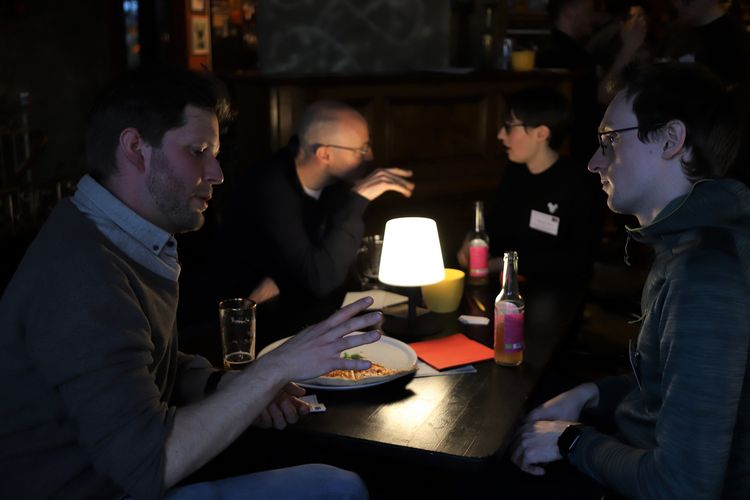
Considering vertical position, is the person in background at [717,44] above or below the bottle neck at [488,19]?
below

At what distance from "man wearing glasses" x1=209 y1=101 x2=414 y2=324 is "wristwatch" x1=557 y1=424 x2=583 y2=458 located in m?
1.11

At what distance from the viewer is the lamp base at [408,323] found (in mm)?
2084

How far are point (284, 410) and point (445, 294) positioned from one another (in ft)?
2.57

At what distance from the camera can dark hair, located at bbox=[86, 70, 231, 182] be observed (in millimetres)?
1485

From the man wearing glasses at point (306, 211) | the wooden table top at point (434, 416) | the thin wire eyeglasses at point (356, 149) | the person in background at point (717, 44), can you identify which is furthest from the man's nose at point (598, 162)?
the person in background at point (717, 44)

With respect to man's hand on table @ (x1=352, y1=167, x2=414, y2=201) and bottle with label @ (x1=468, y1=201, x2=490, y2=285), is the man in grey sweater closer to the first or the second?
bottle with label @ (x1=468, y1=201, x2=490, y2=285)

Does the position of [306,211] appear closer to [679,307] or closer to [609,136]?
[609,136]

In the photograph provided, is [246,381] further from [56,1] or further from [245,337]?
[56,1]

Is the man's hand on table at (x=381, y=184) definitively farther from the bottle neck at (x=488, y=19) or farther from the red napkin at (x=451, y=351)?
the bottle neck at (x=488, y=19)

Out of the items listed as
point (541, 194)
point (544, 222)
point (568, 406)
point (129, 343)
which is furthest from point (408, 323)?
point (541, 194)

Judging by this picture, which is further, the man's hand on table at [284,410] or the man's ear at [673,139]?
the man's hand on table at [284,410]

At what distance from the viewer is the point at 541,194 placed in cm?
320

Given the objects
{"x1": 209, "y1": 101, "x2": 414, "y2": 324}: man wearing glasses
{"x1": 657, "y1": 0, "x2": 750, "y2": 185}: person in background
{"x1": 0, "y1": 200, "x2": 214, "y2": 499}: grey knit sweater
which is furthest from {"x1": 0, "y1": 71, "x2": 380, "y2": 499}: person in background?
{"x1": 657, "y1": 0, "x2": 750, "y2": 185}: person in background

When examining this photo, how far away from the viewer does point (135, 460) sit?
125 cm
